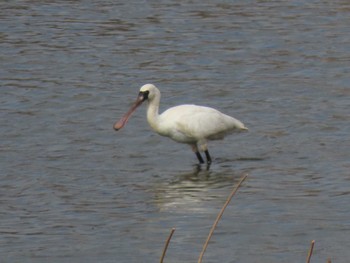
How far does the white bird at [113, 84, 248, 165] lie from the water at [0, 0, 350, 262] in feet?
0.75

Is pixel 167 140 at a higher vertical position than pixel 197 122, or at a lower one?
lower

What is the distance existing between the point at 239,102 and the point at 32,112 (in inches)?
88.8

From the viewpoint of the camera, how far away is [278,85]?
Result: 14961 millimetres

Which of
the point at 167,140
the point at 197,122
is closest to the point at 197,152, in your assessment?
the point at 197,122

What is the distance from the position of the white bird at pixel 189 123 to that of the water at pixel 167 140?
0.23 meters

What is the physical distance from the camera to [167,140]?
41.6 ft

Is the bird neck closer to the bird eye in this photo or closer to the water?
the bird eye

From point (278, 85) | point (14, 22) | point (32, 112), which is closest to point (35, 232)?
point (32, 112)

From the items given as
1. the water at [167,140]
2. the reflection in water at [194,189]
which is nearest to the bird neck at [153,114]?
the water at [167,140]

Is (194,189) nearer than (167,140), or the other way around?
(194,189)

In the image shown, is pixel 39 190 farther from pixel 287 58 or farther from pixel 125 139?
pixel 287 58

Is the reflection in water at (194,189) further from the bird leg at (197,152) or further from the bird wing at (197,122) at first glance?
the bird wing at (197,122)

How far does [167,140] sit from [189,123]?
1.34m

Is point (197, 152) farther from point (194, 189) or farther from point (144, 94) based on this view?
point (194, 189)
